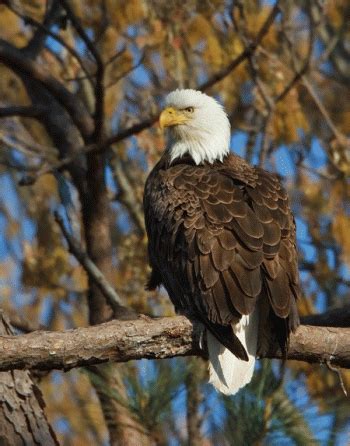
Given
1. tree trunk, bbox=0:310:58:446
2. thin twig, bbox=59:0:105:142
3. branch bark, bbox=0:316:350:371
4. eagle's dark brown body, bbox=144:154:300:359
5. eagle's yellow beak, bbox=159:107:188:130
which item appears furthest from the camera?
eagle's yellow beak, bbox=159:107:188:130

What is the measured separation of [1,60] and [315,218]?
131 inches

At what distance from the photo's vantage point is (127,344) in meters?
4.58

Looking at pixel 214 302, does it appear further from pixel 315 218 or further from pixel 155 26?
pixel 315 218

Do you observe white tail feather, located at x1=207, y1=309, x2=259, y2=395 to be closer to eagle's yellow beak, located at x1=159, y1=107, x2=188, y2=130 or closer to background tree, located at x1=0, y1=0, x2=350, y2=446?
background tree, located at x1=0, y1=0, x2=350, y2=446

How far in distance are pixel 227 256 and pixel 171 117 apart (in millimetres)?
1736

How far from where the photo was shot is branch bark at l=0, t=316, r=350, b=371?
14.4 feet

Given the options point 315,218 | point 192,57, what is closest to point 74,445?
point 315,218

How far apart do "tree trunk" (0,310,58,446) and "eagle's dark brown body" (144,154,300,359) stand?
2.72 feet

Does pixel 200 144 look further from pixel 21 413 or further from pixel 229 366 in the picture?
pixel 21 413

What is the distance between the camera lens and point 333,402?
586 cm

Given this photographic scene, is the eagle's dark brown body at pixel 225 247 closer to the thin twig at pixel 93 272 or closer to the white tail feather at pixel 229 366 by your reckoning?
the white tail feather at pixel 229 366

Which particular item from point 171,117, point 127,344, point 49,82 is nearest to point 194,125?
point 171,117

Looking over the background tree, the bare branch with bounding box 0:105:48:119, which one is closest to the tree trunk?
the background tree

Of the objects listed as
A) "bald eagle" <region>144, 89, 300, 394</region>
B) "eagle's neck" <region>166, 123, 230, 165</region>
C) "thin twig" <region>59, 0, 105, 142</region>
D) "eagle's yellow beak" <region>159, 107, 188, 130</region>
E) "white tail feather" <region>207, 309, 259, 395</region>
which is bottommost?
"white tail feather" <region>207, 309, 259, 395</region>
